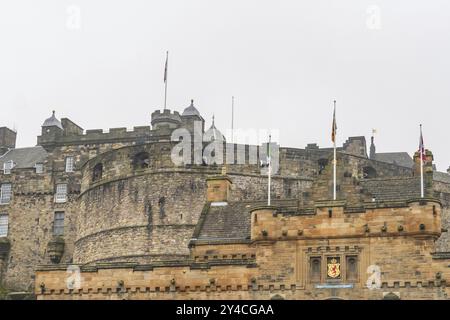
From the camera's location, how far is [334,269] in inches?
1367

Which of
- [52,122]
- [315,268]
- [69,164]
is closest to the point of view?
[315,268]

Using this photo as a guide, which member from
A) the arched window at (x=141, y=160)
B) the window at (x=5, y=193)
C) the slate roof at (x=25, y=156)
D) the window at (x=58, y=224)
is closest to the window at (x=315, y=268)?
the arched window at (x=141, y=160)

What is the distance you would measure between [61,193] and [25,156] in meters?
7.14

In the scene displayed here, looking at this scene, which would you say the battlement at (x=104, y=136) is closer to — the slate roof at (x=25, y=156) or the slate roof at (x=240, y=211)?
the slate roof at (x=25, y=156)

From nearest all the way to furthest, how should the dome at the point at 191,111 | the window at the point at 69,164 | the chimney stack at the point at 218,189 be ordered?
1. the chimney stack at the point at 218,189
2. the window at the point at 69,164
3. the dome at the point at 191,111

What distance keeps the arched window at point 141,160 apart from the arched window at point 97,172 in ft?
9.37

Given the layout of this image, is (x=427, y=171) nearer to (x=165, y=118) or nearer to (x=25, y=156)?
(x=165, y=118)

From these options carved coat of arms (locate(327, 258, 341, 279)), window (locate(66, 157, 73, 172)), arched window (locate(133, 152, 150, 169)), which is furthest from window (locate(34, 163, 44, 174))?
carved coat of arms (locate(327, 258, 341, 279))

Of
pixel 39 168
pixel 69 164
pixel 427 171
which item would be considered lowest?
pixel 427 171

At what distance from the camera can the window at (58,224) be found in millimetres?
62594

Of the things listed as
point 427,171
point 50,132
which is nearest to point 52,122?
point 50,132

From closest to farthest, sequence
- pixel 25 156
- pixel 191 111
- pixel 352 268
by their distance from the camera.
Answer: pixel 352 268, pixel 25 156, pixel 191 111
